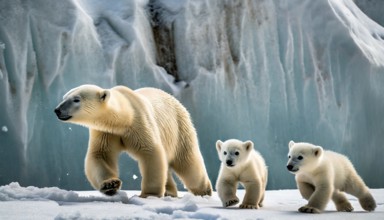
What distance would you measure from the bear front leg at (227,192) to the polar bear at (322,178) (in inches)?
17.1

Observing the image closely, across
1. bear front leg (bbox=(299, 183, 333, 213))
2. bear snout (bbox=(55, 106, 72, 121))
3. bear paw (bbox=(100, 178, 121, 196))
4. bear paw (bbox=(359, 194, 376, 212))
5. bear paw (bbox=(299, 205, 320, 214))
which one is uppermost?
bear snout (bbox=(55, 106, 72, 121))

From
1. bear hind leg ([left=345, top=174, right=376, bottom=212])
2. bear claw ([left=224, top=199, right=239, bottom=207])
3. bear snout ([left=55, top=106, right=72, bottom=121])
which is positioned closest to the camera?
bear claw ([left=224, top=199, right=239, bottom=207])

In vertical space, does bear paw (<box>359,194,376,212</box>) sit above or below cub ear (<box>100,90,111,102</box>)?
below

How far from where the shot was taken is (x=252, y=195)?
4.18 meters

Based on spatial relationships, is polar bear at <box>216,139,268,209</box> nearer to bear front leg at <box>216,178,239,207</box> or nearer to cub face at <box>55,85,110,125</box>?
bear front leg at <box>216,178,239,207</box>

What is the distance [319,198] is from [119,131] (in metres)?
1.59

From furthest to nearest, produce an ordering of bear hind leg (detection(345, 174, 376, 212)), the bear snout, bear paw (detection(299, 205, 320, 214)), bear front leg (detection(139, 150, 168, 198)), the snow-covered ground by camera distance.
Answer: bear front leg (detection(139, 150, 168, 198)) < bear hind leg (detection(345, 174, 376, 212)) < the bear snout < bear paw (detection(299, 205, 320, 214)) < the snow-covered ground

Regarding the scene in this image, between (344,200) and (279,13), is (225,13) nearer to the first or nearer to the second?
(279,13)

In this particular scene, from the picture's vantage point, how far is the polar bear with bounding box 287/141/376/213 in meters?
4.01

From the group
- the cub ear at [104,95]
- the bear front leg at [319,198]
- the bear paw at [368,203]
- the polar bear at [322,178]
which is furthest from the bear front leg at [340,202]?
the cub ear at [104,95]

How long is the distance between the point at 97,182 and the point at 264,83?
6.22m

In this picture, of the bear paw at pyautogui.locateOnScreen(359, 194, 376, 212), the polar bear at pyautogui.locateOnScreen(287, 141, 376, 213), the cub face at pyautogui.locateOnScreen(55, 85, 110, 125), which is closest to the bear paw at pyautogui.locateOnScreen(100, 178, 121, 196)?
the cub face at pyautogui.locateOnScreen(55, 85, 110, 125)

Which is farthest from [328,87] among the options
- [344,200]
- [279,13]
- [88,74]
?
[344,200]

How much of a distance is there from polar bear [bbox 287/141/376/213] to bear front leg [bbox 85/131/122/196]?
1.32 meters
